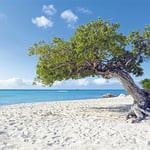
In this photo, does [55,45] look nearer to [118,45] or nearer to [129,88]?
[118,45]

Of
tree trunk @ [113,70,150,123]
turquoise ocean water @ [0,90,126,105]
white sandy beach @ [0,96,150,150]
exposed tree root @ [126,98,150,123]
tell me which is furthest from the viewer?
turquoise ocean water @ [0,90,126,105]

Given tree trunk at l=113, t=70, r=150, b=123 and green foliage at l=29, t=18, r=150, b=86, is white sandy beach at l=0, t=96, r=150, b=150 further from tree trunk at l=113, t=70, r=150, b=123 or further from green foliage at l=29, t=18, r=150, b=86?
green foliage at l=29, t=18, r=150, b=86

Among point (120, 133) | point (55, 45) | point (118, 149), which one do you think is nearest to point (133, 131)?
point (120, 133)

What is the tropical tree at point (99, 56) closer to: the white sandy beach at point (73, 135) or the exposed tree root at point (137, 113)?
the exposed tree root at point (137, 113)

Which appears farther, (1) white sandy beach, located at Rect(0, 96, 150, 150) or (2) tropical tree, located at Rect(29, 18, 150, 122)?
(2) tropical tree, located at Rect(29, 18, 150, 122)

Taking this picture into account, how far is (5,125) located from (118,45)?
5630 mm

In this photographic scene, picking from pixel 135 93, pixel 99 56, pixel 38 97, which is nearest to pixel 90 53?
pixel 99 56

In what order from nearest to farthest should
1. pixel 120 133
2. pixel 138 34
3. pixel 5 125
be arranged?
pixel 120 133, pixel 5 125, pixel 138 34

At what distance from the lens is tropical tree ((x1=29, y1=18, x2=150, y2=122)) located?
10.3 metres

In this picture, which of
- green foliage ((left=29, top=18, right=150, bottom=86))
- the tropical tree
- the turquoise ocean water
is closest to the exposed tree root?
the tropical tree

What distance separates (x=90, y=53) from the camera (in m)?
10.2

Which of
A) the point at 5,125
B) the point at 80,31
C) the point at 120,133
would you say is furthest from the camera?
the point at 80,31

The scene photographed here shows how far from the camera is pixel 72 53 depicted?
438 inches

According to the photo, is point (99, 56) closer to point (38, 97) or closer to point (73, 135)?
point (73, 135)
